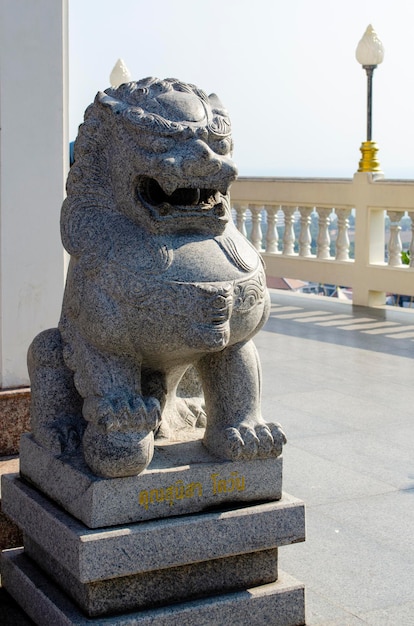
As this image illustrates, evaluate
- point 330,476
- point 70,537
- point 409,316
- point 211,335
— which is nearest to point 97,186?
point 211,335

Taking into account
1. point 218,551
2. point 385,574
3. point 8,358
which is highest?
point 8,358

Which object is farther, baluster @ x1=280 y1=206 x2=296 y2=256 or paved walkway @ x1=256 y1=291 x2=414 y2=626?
baluster @ x1=280 y1=206 x2=296 y2=256

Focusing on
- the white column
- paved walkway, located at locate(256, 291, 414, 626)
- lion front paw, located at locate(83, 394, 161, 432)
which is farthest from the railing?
lion front paw, located at locate(83, 394, 161, 432)

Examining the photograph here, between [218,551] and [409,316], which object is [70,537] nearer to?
[218,551]

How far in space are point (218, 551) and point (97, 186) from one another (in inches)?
53.9

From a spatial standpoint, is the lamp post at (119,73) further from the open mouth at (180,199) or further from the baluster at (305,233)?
the open mouth at (180,199)

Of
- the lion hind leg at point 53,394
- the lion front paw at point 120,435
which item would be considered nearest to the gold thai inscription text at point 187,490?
the lion front paw at point 120,435

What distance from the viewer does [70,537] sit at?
137 inches

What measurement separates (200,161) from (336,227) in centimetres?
937

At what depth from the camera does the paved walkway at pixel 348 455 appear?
14.1 feet

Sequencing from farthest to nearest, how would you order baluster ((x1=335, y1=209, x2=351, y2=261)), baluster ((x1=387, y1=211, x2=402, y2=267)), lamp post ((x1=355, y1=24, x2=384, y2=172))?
lamp post ((x1=355, y1=24, x2=384, y2=172)), baluster ((x1=335, y1=209, x2=351, y2=261)), baluster ((x1=387, y1=211, x2=402, y2=267))

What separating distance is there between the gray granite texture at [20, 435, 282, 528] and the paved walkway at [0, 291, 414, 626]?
0.60 metres

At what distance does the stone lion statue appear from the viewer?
353 cm

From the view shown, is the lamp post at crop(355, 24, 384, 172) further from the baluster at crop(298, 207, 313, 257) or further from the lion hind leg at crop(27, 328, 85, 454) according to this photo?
the lion hind leg at crop(27, 328, 85, 454)
